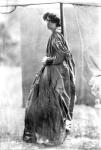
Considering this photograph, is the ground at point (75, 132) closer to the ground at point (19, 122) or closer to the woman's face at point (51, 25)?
the ground at point (19, 122)

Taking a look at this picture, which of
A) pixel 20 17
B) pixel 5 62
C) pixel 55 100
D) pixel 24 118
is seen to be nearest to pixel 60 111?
pixel 55 100

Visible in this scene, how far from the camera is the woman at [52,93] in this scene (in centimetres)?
186

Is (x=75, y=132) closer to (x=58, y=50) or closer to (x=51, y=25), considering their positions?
(x=58, y=50)

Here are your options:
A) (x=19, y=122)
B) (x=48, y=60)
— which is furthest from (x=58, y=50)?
(x=19, y=122)

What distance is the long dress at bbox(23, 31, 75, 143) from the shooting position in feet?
6.09

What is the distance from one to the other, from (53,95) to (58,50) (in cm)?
21

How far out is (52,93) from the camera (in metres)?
1.86

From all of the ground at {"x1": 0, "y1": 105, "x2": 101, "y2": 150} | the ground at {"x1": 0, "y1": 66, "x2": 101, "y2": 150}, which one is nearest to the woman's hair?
the ground at {"x1": 0, "y1": 66, "x2": 101, "y2": 150}

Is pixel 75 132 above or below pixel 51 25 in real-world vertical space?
below

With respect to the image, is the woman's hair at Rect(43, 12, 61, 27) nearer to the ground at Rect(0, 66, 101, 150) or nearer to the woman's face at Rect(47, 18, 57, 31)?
the woman's face at Rect(47, 18, 57, 31)

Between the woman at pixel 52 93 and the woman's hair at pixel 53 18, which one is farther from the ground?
the woman's hair at pixel 53 18

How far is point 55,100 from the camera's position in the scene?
1.86 m

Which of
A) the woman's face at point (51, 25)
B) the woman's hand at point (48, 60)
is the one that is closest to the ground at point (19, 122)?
the woman's hand at point (48, 60)

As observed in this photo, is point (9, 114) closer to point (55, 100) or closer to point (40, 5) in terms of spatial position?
point (55, 100)
